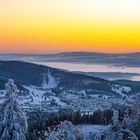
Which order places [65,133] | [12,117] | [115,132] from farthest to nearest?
1. [65,133]
2. [12,117]
3. [115,132]

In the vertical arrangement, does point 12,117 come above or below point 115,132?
above

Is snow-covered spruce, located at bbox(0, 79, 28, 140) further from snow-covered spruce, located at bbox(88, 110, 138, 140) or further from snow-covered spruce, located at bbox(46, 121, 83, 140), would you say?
snow-covered spruce, located at bbox(88, 110, 138, 140)

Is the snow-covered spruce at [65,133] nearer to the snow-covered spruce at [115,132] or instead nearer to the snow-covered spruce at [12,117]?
the snow-covered spruce at [12,117]

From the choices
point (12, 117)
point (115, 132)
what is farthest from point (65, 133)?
point (115, 132)

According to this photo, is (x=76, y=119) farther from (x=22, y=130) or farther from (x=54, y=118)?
(x=22, y=130)

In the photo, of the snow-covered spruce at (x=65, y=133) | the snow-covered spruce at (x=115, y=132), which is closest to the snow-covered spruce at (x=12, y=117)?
the snow-covered spruce at (x=65, y=133)

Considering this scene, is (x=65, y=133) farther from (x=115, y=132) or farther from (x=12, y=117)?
(x=115, y=132)

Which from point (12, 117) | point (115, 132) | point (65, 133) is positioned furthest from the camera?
point (65, 133)

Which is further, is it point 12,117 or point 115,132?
point 12,117

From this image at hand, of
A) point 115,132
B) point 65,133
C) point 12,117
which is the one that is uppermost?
point 12,117
